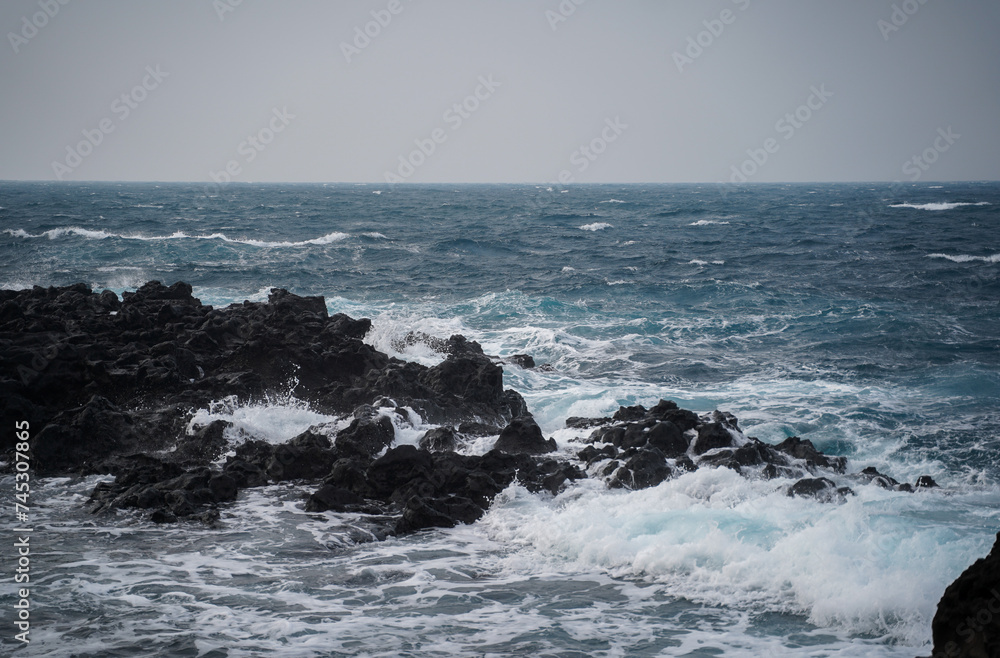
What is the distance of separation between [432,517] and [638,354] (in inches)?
427

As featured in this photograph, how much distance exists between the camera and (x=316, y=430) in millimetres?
12180

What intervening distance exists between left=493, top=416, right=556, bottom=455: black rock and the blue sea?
416mm

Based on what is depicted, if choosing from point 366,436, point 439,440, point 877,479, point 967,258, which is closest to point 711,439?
point 877,479

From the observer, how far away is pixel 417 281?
30391 mm

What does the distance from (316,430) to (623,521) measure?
5407mm

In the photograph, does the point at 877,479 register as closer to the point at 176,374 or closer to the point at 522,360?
the point at 522,360

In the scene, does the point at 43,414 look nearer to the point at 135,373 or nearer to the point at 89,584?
the point at 135,373

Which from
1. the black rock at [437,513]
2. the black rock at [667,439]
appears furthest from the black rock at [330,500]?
the black rock at [667,439]

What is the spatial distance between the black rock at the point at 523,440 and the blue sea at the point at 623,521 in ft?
1.36

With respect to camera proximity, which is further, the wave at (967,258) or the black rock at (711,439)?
the wave at (967,258)

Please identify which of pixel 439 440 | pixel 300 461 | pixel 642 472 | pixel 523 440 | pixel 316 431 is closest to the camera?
pixel 642 472

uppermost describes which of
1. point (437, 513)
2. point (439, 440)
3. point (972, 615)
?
point (972, 615)

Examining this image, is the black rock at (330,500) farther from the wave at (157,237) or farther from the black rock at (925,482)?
the wave at (157,237)

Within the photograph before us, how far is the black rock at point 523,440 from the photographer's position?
38.8 ft
